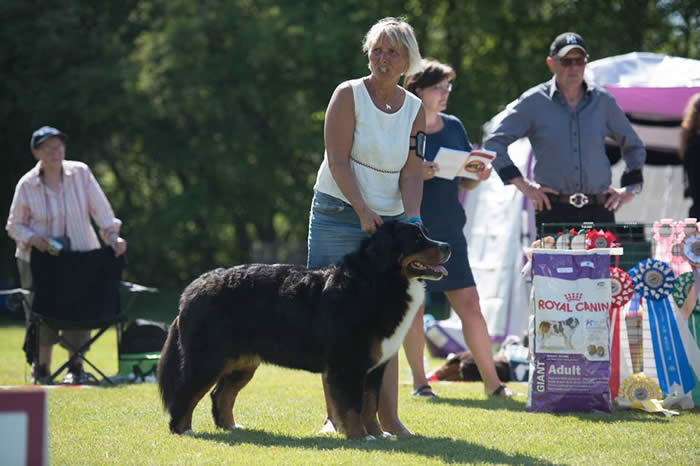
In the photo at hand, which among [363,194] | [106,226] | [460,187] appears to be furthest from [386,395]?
[106,226]

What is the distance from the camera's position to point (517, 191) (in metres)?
8.95

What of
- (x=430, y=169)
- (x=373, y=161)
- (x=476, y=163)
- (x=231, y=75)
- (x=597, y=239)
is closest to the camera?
(x=373, y=161)

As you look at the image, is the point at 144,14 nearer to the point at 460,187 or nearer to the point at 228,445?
the point at 460,187

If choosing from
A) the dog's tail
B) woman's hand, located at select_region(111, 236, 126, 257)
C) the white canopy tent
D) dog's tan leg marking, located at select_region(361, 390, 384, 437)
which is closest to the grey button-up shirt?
the white canopy tent

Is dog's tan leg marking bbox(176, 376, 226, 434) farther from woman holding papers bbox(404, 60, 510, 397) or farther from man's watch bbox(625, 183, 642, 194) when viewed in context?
man's watch bbox(625, 183, 642, 194)

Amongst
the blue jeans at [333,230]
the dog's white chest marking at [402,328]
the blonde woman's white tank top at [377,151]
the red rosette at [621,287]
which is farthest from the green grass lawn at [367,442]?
the blonde woman's white tank top at [377,151]

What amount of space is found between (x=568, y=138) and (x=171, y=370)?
2.79 metres

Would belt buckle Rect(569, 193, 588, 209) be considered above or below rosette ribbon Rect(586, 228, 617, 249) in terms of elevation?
above

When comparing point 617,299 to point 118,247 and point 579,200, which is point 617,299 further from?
point 118,247

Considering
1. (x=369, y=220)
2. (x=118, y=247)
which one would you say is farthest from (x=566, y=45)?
(x=118, y=247)

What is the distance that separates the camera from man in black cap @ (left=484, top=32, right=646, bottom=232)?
5.66 meters

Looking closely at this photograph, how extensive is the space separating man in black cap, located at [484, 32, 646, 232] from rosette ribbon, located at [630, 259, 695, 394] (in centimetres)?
46

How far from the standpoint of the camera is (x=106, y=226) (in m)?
7.39

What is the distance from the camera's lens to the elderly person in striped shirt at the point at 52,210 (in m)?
7.21
